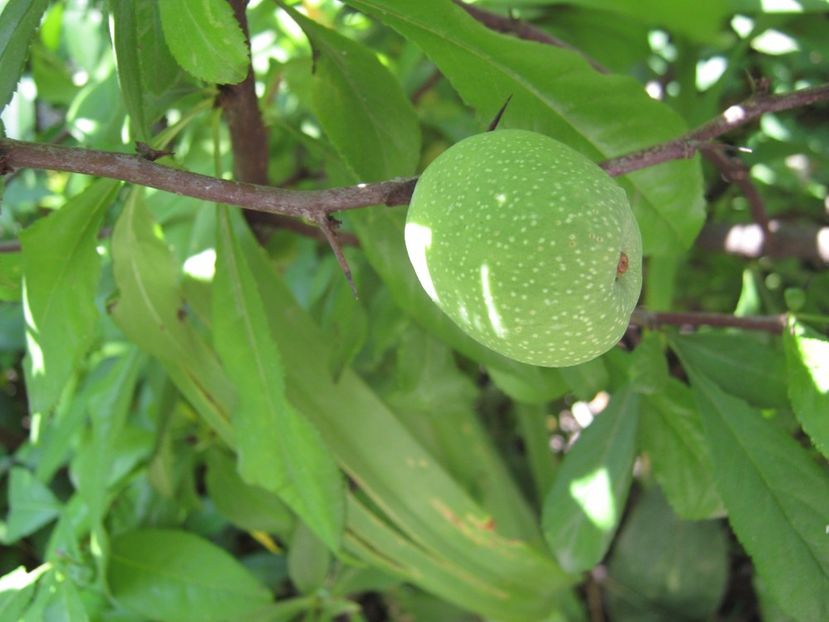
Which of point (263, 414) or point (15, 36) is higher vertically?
point (15, 36)

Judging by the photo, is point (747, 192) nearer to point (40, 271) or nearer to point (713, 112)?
point (713, 112)

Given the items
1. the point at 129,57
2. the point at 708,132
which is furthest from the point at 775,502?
the point at 129,57

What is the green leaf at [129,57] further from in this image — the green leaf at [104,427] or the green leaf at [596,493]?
the green leaf at [596,493]

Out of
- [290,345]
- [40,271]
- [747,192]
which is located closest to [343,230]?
[290,345]

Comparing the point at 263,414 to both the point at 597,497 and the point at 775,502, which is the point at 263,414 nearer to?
the point at 597,497

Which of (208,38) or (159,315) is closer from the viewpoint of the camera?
(208,38)

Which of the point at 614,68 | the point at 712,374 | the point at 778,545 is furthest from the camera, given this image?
the point at 614,68
